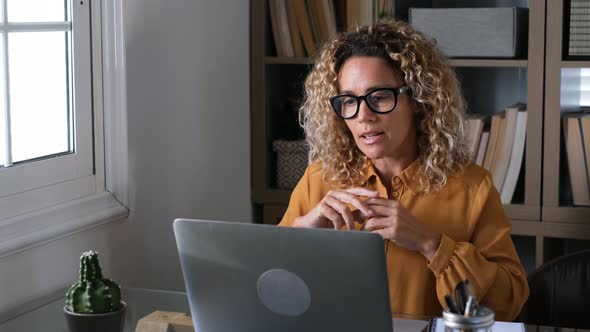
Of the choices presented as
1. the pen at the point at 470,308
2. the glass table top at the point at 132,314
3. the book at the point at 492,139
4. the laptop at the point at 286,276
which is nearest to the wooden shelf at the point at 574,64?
the book at the point at 492,139

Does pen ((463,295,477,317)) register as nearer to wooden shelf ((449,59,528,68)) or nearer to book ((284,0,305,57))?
wooden shelf ((449,59,528,68))

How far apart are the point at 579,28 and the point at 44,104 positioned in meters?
1.60

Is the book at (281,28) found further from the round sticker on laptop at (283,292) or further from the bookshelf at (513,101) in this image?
the round sticker on laptop at (283,292)

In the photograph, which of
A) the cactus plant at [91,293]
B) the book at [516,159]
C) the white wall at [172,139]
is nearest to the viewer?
the cactus plant at [91,293]

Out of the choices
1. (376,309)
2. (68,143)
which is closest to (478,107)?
(68,143)

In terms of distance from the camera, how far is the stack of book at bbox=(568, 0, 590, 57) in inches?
108

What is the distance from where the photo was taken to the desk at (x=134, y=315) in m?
1.75

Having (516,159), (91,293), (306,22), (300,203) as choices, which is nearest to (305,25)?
(306,22)

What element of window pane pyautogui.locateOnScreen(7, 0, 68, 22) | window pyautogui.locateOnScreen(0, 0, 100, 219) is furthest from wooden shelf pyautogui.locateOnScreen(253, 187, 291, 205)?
window pane pyautogui.locateOnScreen(7, 0, 68, 22)

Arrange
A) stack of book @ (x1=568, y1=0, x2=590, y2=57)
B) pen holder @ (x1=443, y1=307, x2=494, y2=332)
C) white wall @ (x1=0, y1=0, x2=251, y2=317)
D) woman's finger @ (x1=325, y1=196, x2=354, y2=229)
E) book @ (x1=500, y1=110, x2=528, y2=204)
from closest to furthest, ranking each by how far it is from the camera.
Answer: pen holder @ (x1=443, y1=307, x2=494, y2=332) < woman's finger @ (x1=325, y1=196, x2=354, y2=229) < white wall @ (x1=0, y1=0, x2=251, y2=317) < stack of book @ (x1=568, y1=0, x2=590, y2=57) < book @ (x1=500, y1=110, x2=528, y2=204)

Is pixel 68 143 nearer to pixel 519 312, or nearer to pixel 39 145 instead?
pixel 39 145

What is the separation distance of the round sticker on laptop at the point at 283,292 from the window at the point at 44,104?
87cm

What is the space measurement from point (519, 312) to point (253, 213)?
1.28m

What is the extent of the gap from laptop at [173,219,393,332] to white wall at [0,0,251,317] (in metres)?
0.80
